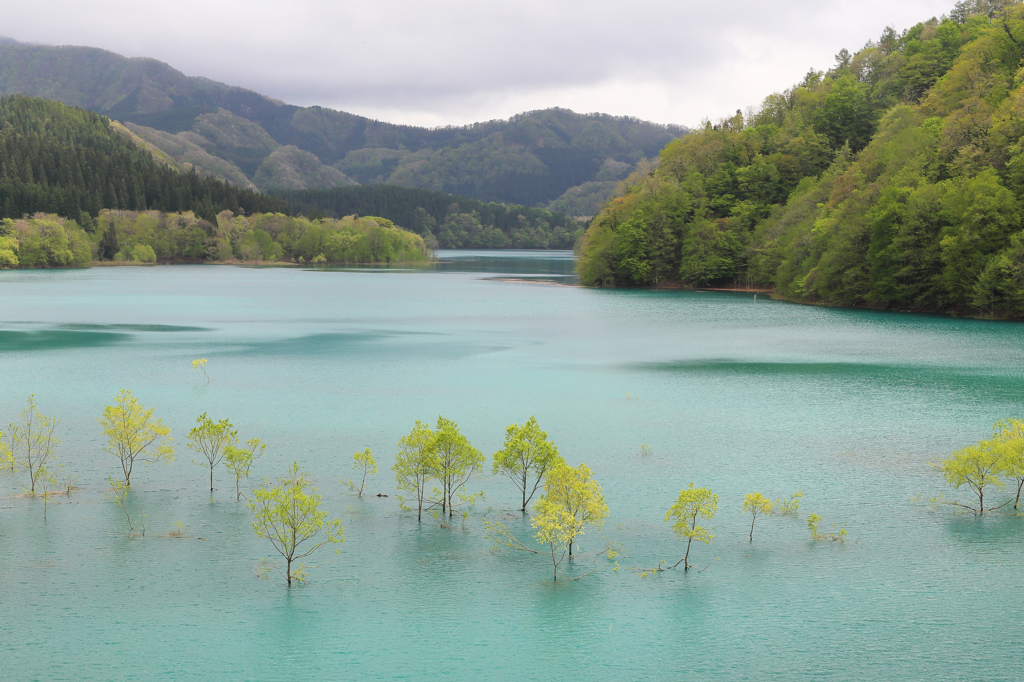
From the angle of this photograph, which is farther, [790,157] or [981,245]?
[790,157]

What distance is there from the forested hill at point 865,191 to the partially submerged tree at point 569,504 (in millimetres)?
52299

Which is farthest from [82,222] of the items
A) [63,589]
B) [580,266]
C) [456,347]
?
[63,589]

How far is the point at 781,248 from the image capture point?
86.6 metres

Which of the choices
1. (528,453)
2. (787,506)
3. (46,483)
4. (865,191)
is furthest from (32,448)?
(865,191)

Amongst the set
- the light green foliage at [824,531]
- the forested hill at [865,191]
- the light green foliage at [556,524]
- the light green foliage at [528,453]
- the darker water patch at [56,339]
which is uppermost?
the forested hill at [865,191]

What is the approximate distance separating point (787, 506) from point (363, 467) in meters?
9.55

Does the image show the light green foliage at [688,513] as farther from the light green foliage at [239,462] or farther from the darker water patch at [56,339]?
the darker water patch at [56,339]

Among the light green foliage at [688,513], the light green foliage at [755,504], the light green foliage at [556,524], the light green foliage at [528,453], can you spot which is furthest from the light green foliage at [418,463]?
the light green foliage at [755,504]

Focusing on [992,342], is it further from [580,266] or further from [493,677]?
[580,266]

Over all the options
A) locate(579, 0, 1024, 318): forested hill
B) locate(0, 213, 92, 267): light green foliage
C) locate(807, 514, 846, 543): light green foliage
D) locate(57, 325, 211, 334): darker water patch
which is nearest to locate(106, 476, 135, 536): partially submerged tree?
locate(807, 514, 846, 543): light green foliage

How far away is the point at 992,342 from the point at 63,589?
46.8 m

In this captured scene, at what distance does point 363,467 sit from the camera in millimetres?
18953

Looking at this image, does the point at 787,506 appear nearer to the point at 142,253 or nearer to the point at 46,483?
the point at 46,483

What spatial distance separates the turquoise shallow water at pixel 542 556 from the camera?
Result: 10594 millimetres
